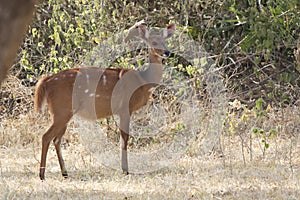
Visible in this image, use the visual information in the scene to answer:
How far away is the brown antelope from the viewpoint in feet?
18.1

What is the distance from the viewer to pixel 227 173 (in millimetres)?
5434

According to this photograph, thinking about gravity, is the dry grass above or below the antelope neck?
below

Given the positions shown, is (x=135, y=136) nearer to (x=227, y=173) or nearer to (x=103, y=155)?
(x=103, y=155)

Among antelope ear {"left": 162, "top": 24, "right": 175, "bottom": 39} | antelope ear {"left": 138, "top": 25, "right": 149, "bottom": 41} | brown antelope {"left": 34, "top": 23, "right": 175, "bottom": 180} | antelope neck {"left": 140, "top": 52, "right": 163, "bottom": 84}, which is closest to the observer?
brown antelope {"left": 34, "top": 23, "right": 175, "bottom": 180}

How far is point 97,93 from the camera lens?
19.2 feet

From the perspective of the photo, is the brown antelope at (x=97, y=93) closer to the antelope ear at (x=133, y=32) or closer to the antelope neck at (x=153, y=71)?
the antelope neck at (x=153, y=71)

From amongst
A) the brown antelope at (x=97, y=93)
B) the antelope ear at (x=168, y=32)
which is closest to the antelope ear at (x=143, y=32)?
the brown antelope at (x=97, y=93)

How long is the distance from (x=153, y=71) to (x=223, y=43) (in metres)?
2.73

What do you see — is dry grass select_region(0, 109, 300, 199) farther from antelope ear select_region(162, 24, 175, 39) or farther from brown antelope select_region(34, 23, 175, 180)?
antelope ear select_region(162, 24, 175, 39)

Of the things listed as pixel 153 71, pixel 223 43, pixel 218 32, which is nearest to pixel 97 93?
pixel 153 71

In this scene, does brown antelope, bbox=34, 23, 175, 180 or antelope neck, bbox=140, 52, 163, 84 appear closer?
brown antelope, bbox=34, 23, 175, 180

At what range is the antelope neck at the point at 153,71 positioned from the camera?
6129 mm

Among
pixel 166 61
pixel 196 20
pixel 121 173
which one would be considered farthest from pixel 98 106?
pixel 196 20

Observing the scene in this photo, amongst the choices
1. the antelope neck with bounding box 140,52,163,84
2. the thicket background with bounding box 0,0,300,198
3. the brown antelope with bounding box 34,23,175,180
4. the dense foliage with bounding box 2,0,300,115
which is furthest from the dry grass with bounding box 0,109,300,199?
the dense foliage with bounding box 2,0,300,115
